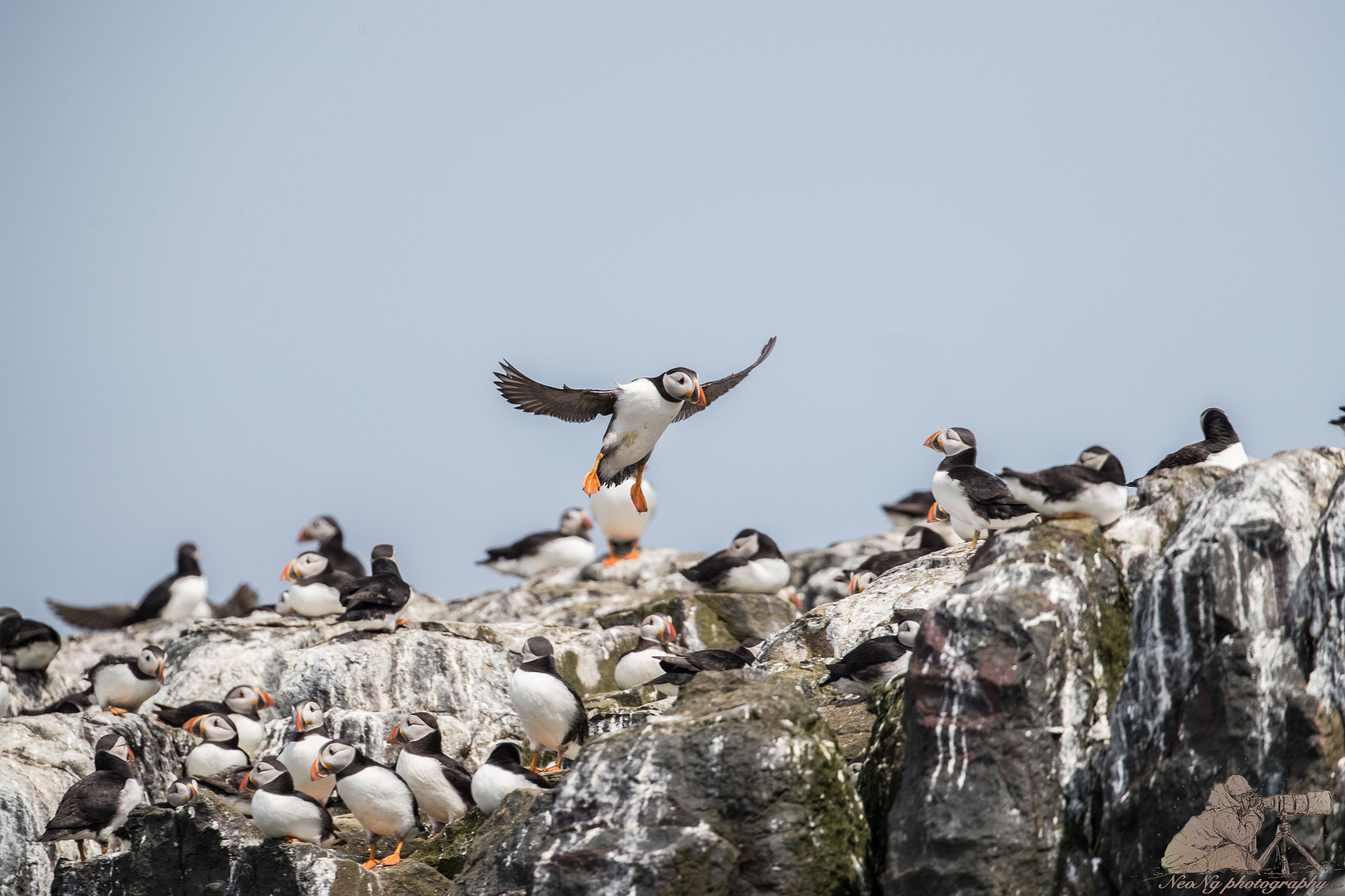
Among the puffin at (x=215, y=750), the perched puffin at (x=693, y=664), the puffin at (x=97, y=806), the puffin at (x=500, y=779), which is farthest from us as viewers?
the puffin at (x=215, y=750)

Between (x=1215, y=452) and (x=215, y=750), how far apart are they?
856cm

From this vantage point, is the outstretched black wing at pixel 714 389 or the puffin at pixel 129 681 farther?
the puffin at pixel 129 681

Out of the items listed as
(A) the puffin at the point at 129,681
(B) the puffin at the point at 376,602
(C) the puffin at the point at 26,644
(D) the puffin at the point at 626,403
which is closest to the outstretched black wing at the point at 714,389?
(D) the puffin at the point at 626,403

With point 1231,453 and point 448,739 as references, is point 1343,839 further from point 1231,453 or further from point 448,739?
point 448,739

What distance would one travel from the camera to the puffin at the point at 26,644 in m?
15.5

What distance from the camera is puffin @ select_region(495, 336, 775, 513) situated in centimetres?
1112

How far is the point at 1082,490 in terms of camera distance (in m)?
7.94

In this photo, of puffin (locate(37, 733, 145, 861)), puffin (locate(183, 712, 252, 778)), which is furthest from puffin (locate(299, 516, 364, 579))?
puffin (locate(37, 733, 145, 861))

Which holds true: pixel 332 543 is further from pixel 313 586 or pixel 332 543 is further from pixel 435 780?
pixel 435 780

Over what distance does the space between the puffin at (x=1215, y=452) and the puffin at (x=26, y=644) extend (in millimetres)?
12306

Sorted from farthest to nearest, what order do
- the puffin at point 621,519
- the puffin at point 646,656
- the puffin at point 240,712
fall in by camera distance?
the puffin at point 621,519 → the puffin at point 240,712 → the puffin at point 646,656

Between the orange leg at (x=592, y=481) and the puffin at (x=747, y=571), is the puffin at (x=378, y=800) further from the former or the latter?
the puffin at (x=747, y=571)

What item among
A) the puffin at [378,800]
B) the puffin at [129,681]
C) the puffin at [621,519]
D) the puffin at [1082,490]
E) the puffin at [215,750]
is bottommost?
the puffin at [378,800]

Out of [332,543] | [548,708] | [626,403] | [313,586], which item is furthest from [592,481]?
[332,543]
